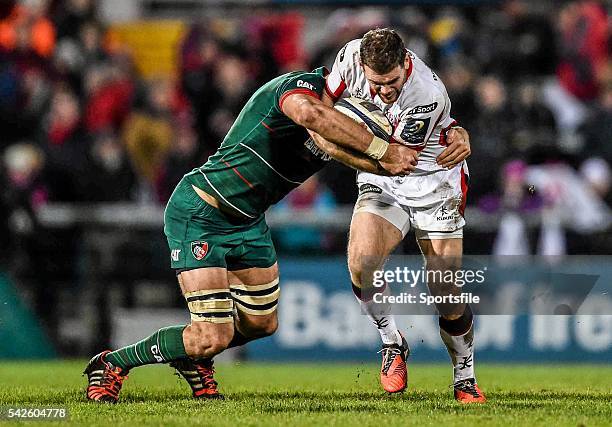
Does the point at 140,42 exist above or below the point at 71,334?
above

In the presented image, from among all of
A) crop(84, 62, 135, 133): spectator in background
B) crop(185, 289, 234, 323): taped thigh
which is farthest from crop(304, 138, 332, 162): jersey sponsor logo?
crop(84, 62, 135, 133): spectator in background

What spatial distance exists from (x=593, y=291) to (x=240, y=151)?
616 cm

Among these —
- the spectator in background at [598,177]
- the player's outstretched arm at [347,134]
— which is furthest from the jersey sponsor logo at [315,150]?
the spectator in background at [598,177]

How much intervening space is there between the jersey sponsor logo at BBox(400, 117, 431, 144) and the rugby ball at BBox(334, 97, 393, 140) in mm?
112

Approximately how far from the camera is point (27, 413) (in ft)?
27.9

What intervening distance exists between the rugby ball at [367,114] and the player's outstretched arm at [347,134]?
0.28 m

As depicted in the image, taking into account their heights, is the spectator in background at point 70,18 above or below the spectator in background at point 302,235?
above

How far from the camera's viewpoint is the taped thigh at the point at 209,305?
909cm

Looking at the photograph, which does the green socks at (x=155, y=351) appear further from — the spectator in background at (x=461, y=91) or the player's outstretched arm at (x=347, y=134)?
the spectator in background at (x=461, y=91)

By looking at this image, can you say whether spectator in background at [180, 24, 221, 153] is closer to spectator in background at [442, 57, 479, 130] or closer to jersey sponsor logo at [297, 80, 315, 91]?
spectator in background at [442, 57, 479, 130]

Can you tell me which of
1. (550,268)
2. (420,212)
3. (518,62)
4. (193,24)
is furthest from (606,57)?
(420,212)

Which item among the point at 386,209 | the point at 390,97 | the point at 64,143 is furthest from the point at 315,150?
the point at 64,143

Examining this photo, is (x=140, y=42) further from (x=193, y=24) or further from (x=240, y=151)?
(x=240, y=151)

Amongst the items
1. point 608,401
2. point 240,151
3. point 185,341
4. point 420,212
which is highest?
point 240,151
